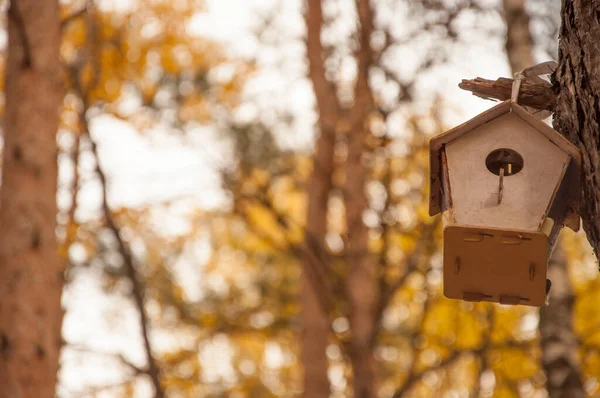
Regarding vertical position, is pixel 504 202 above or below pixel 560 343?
above

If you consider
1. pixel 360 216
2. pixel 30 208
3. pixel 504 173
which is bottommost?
pixel 360 216

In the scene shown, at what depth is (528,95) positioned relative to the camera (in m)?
2.16

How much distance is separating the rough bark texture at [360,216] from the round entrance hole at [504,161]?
1.97 meters

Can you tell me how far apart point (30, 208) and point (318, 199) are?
2.95 metres

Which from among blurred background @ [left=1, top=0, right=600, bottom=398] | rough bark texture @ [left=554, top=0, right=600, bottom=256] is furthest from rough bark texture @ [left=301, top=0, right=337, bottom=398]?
rough bark texture @ [left=554, top=0, right=600, bottom=256]

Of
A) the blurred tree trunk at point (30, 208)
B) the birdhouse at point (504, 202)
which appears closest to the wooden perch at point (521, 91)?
the birdhouse at point (504, 202)

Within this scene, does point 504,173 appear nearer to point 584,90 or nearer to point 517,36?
point 584,90

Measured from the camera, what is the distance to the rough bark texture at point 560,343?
175 inches

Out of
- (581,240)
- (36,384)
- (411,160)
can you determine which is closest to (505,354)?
(581,240)

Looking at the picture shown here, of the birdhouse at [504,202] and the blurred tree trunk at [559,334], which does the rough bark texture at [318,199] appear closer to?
the blurred tree trunk at [559,334]

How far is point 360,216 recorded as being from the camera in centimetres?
507

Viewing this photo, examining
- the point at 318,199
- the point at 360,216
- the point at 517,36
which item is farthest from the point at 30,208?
the point at 517,36

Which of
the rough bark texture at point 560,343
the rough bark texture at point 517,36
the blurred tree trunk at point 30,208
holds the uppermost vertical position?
the rough bark texture at point 517,36

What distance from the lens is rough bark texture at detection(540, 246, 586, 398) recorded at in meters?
4.45
